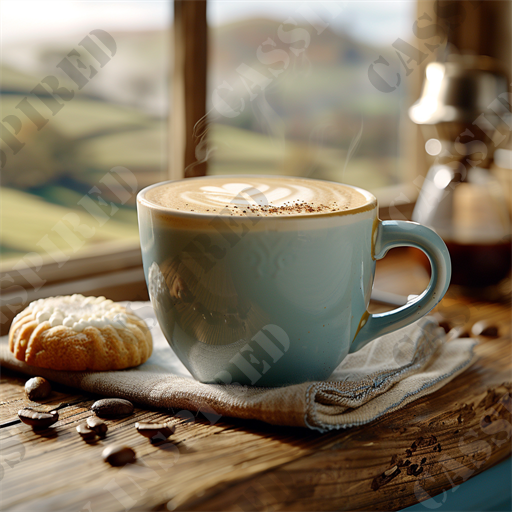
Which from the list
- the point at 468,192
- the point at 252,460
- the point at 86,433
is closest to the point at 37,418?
the point at 86,433

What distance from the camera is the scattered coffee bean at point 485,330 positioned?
0.87 metres

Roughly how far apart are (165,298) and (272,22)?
884mm

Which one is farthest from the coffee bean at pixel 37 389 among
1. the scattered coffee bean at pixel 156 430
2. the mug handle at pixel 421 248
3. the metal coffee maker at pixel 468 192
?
the metal coffee maker at pixel 468 192

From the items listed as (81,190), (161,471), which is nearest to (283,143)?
(81,190)

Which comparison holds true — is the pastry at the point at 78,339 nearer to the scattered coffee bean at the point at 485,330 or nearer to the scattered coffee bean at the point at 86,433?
the scattered coffee bean at the point at 86,433

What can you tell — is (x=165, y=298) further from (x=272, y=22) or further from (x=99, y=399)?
(x=272, y=22)

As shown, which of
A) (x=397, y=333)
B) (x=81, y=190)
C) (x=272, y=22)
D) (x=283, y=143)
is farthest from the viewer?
(x=283, y=143)

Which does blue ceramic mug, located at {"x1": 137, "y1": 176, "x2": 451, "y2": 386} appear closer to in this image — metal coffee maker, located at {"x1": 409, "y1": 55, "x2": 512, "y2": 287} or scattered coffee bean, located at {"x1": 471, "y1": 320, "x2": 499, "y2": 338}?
scattered coffee bean, located at {"x1": 471, "y1": 320, "x2": 499, "y2": 338}

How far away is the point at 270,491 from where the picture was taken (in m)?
0.46

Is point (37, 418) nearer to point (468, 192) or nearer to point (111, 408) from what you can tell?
point (111, 408)

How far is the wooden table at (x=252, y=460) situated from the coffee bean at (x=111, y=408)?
0.01 meters

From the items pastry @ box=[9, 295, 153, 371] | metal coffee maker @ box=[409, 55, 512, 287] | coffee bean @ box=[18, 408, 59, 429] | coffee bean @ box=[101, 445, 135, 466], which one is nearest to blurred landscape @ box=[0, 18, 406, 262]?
metal coffee maker @ box=[409, 55, 512, 287]

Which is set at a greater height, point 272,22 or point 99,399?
point 272,22

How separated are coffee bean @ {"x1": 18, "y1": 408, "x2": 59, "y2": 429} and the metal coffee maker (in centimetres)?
79
